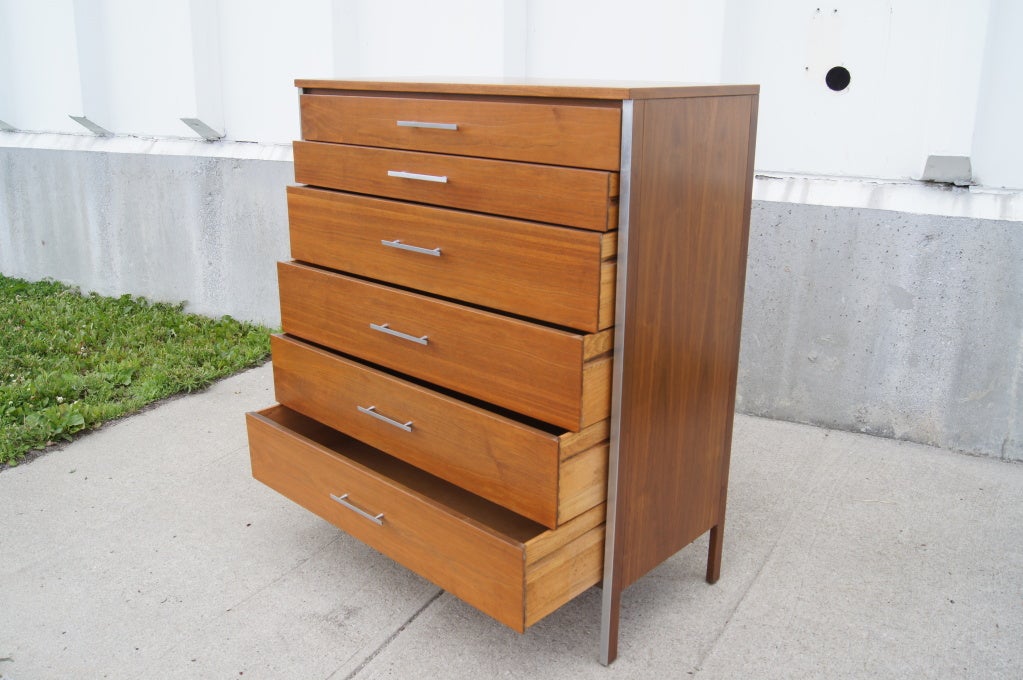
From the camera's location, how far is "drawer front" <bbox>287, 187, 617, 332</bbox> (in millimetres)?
1751

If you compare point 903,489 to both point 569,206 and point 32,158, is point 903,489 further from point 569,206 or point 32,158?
point 32,158

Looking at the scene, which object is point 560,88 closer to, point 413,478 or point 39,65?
point 413,478

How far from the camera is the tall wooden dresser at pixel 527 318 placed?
176 centimetres

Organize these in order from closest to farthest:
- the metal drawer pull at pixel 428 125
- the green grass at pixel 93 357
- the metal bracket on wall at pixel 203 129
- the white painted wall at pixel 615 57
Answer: the metal drawer pull at pixel 428 125
the white painted wall at pixel 615 57
the green grass at pixel 93 357
the metal bracket on wall at pixel 203 129

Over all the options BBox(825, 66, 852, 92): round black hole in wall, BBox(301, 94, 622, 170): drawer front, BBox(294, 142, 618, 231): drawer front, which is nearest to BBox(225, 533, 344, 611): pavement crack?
BBox(294, 142, 618, 231): drawer front

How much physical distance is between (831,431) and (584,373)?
69.8 inches

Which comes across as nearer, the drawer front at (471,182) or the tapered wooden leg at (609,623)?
the drawer front at (471,182)

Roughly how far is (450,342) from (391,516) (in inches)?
16.9

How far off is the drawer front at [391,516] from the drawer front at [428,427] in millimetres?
90

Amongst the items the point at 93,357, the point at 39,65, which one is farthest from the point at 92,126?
the point at 93,357

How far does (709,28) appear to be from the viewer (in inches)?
124

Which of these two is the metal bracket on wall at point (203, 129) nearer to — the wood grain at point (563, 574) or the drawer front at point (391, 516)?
the drawer front at point (391, 516)

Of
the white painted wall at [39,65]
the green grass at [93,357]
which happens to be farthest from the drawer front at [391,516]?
the white painted wall at [39,65]

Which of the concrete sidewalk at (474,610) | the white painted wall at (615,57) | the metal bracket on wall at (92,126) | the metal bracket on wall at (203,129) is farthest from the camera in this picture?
the metal bracket on wall at (92,126)
